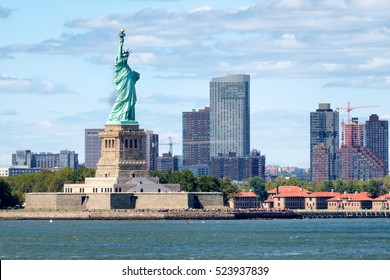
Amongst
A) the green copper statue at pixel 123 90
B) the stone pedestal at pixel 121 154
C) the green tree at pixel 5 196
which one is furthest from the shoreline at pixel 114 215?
the green copper statue at pixel 123 90

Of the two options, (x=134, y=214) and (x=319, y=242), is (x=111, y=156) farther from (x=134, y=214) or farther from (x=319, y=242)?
(x=319, y=242)

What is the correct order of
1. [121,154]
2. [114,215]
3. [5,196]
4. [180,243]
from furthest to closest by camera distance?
[5,196]
[121,154]
[114,215]
[180,243]

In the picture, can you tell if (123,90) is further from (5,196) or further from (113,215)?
(5,196)

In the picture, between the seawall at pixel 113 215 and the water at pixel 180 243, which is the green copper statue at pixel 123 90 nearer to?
the seawall at pixel 113 215

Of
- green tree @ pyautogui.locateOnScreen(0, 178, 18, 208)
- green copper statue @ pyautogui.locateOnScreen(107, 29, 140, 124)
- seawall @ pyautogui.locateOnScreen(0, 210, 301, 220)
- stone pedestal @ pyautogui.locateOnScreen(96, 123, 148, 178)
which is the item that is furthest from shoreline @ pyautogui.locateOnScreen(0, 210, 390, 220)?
green copper statue @ pyautogui.locateOnScreen(107, 29, 140, 124)

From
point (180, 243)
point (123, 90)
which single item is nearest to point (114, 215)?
point (123, 90)
